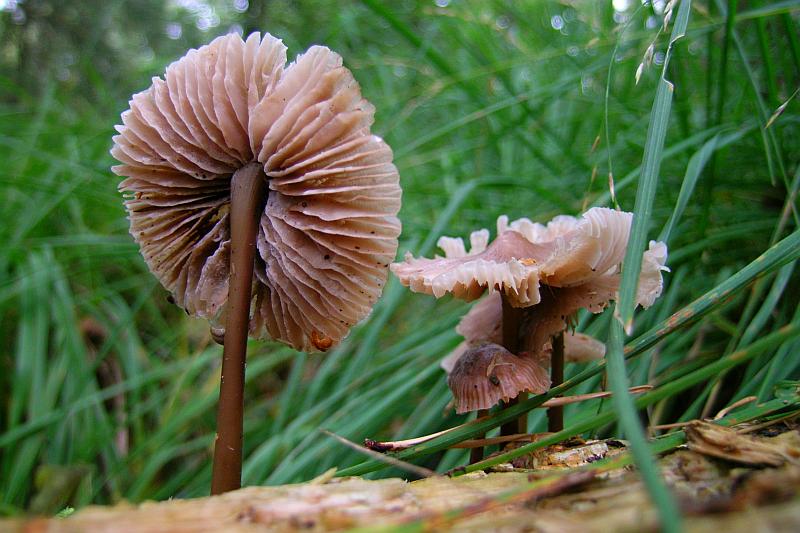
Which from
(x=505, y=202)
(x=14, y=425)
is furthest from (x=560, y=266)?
(x=14, y=425)

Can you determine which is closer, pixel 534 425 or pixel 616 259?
pixel 616 259

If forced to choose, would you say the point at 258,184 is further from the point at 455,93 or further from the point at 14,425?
the point at 455,93

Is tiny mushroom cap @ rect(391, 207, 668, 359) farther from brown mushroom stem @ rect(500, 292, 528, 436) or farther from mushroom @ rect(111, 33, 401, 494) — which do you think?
mushroom @ rect(111, 33, 401, 494)

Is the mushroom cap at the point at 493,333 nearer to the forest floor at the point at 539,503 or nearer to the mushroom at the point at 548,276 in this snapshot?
the mushroom at the point at 548,276

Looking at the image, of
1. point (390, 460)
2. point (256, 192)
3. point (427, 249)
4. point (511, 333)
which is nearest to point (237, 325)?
point (256, 192)

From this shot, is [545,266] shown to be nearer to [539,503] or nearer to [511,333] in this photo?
[511,333]

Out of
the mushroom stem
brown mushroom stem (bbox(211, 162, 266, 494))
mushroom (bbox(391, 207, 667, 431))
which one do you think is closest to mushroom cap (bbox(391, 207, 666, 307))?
mushroom (bbox(391, 207, 667, 431))

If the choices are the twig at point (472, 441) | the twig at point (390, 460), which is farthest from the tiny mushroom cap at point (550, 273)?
the twig at point (390, 460)
